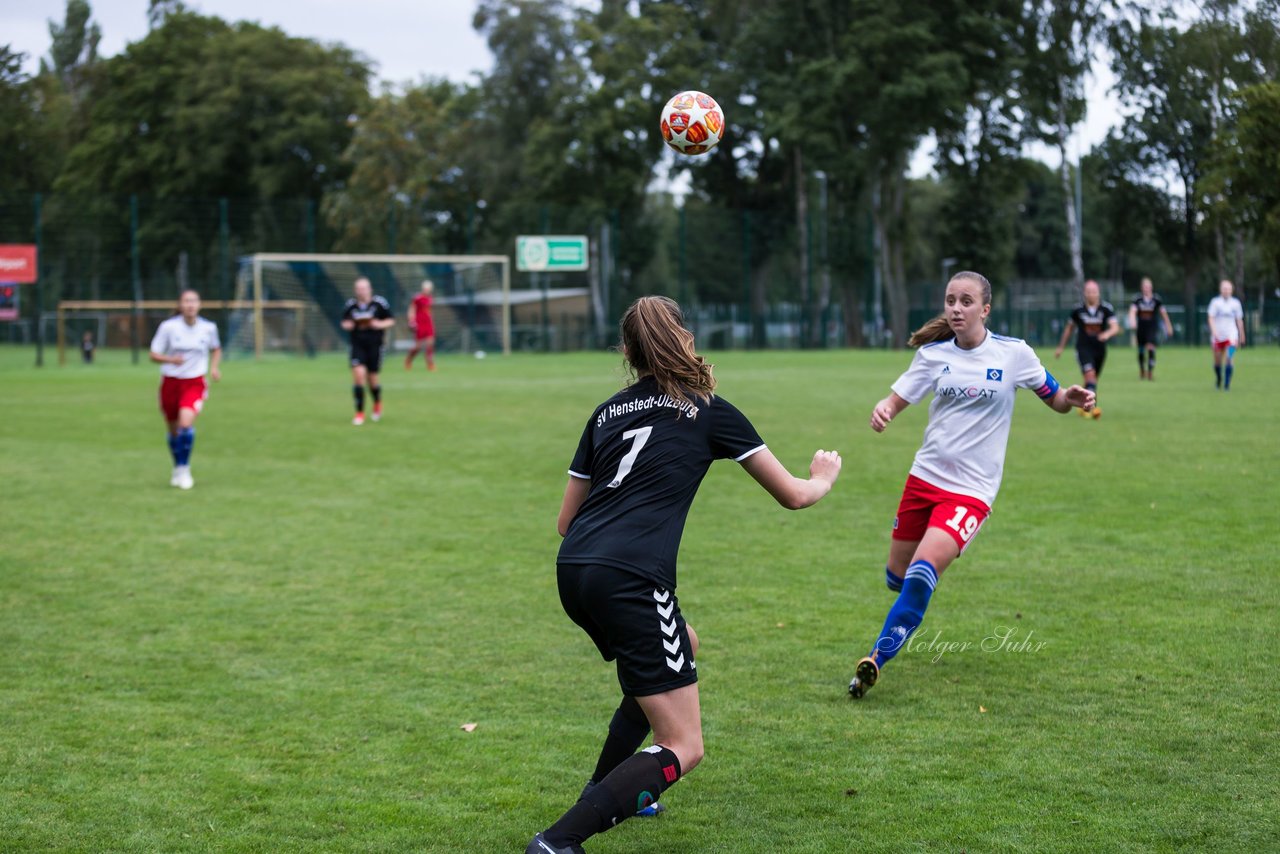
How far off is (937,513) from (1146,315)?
23474 millimetres

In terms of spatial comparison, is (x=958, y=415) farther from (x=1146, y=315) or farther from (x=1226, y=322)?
(x=1146, y=315)

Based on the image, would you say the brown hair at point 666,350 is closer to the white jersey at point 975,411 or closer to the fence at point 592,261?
the white jersey at point 975,411

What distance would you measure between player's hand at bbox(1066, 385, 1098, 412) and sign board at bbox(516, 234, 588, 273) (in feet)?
141

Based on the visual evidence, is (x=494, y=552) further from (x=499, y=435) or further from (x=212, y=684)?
(x=499, y=435)

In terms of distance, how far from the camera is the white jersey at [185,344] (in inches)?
530

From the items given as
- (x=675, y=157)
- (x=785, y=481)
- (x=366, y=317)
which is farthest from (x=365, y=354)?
(x=675, y=157)

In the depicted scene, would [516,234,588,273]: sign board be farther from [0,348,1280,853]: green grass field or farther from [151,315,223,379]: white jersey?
[151,315,223,379]: white jersey

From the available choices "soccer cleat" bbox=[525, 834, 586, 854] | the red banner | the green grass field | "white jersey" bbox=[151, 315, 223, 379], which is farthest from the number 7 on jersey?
the red banner

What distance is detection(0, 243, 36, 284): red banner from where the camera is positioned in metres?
39.2

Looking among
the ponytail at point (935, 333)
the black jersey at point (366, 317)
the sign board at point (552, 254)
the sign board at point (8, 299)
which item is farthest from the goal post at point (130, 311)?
the ponytail at point (935, 333)

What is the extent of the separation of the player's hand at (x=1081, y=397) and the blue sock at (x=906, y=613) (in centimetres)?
105

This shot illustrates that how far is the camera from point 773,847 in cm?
442

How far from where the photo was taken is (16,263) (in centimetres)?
3941

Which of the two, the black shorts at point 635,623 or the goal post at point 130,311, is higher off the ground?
the goal post at point 130,311
